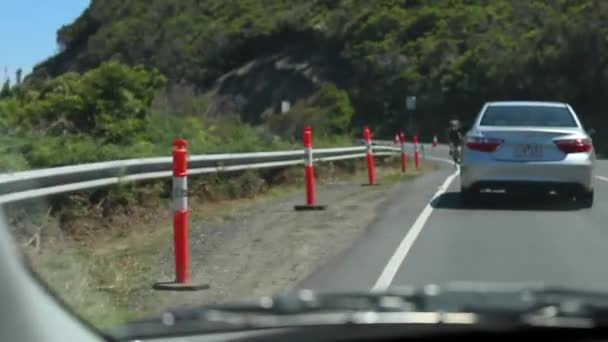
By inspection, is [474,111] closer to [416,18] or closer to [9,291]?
[416,18]

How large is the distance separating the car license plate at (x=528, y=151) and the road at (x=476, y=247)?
27.6 inches

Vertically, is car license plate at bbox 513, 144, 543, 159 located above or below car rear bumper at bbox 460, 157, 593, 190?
above

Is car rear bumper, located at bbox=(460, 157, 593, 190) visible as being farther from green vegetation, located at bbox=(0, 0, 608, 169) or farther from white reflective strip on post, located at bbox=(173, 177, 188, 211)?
white reflective strip on post, located at bbox=(173, 177, 188, 211)

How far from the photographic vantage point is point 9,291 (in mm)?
2404

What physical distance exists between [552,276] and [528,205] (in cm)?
708

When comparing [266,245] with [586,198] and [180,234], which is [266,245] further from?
[586,198]

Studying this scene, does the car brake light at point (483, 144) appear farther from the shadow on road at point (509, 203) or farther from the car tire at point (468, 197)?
the shadow on road at point (509, 203)

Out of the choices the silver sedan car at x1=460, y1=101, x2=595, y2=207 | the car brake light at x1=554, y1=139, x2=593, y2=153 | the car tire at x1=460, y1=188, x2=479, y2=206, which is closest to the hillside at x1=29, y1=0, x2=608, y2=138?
the car tire at x1=460, y1=188, x2=479, y2=206

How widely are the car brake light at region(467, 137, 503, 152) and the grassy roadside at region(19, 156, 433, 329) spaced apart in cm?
312

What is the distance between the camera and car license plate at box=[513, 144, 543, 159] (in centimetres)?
1616

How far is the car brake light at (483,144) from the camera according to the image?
53.4ft

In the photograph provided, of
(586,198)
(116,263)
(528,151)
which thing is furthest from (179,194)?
(586,198)

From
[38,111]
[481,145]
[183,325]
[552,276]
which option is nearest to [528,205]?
[481,145]

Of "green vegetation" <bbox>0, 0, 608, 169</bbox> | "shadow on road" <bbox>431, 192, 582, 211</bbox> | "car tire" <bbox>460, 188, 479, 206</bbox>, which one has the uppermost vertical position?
"green vegetation" <bbox>0, 0, 608, 169</bbox>
